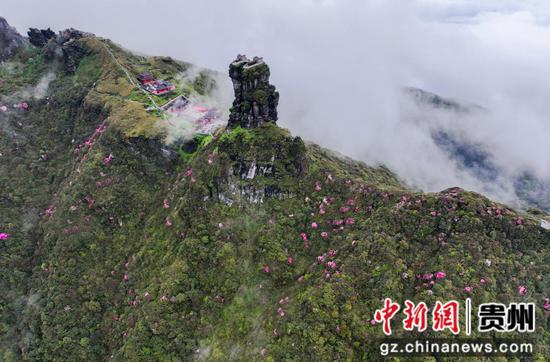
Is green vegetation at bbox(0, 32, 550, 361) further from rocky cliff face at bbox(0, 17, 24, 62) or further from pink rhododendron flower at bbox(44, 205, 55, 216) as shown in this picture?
rocky cliff face at bbox(0, 17, 24, 62)

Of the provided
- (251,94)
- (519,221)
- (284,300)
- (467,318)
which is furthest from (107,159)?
(519,221)

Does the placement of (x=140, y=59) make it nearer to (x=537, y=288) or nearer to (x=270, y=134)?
(x=270, y=134)

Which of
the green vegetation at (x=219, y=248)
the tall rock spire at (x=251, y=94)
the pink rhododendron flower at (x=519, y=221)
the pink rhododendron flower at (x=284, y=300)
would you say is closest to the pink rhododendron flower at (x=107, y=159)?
the green vegetation at (x=219, y=248)

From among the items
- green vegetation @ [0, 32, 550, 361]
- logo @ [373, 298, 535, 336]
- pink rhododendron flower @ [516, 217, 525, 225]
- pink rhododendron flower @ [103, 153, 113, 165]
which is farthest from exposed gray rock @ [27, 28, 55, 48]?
pink rhododendron flower @ [516, 217, 525, 225]

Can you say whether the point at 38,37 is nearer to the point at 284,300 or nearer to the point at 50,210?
the point at 50,210

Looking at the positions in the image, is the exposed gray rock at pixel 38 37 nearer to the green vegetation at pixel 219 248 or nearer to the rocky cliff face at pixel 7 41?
the rocky cliff face at pixel 7 41

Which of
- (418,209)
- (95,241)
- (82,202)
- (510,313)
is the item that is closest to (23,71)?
(82,202)
